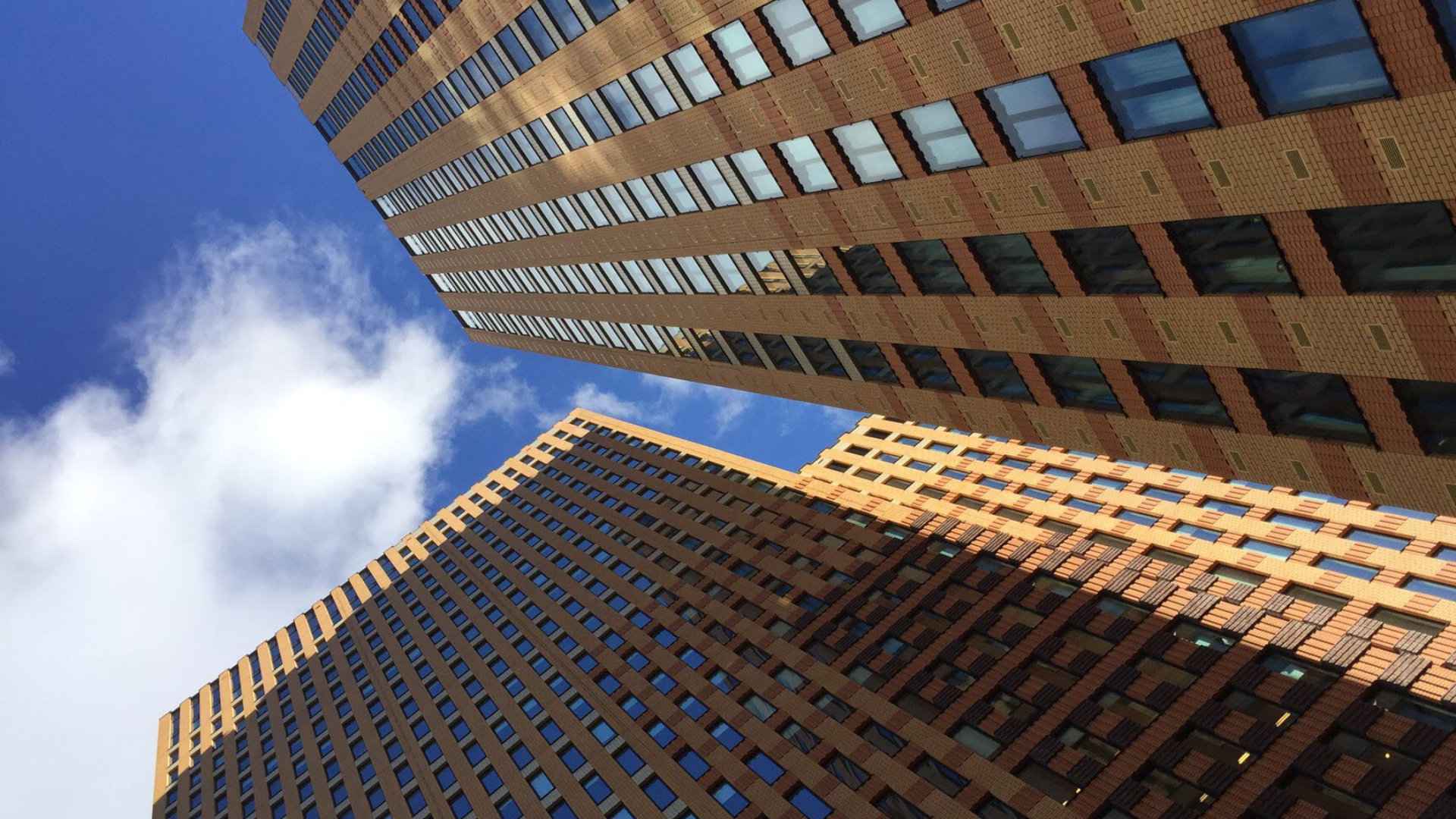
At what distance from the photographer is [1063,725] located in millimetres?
37344

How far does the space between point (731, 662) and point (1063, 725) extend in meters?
18.2

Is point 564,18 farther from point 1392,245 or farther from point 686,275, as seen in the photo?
point 1392,245

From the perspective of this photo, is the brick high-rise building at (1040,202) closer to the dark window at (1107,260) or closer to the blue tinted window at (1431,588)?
the dark window at (1107,260)

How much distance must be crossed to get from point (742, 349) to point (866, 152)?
48.3 ft

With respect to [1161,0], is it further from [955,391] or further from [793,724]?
[793,724]

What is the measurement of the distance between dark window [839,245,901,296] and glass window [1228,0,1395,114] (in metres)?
13.2

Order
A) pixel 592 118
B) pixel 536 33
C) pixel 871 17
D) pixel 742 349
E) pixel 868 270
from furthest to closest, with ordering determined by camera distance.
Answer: pixel 742 349 < pixel 592 118 < pixel 536 33 < pixel 868 270 < pixel 871 17

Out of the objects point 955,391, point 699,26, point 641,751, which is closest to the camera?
point 699,26

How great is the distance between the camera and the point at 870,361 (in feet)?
105

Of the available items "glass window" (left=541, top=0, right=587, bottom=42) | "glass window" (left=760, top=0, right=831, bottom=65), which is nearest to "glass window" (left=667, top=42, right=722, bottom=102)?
"glass window" (left=760, top=0, right=831, bottom=65)

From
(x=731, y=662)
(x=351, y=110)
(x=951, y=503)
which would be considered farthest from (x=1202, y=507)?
(x=351, y=110)

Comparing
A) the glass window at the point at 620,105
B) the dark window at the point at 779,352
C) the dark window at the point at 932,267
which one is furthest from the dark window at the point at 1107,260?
the glass window at the point at 620,105

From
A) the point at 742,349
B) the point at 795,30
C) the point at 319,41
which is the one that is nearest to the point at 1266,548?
the point at 742,349

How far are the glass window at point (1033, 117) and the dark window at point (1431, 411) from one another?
7.37m
